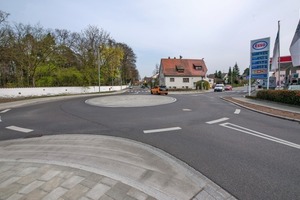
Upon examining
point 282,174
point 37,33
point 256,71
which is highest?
point 37,33

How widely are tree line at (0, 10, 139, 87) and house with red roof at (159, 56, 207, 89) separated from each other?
14.5 m

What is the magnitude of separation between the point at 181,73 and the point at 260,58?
103 feet

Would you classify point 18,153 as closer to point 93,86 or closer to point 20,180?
point 20,180

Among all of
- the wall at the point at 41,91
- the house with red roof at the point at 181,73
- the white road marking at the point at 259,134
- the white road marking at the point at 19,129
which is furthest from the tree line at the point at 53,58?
the white road marking at the point at 259,134

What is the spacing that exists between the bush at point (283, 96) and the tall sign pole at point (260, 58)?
12.7 feet

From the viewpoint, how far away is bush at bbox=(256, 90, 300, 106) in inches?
523

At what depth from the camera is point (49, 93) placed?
99.5 ft

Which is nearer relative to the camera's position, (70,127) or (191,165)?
(191,165)

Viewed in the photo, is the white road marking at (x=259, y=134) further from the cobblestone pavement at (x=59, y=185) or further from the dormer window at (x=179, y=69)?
the dormer window at (x=179, y=69)

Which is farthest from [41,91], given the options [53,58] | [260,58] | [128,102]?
[260,58]

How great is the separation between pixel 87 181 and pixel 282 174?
12.3 feet

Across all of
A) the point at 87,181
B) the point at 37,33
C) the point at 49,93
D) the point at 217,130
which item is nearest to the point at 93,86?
the point at 49,93

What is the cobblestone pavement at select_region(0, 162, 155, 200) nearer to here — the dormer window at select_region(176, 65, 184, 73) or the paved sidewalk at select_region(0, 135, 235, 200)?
the paved sidewalk at select_region(0, 135, 235, 200)

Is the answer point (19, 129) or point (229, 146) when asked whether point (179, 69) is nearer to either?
point (19, 129)
